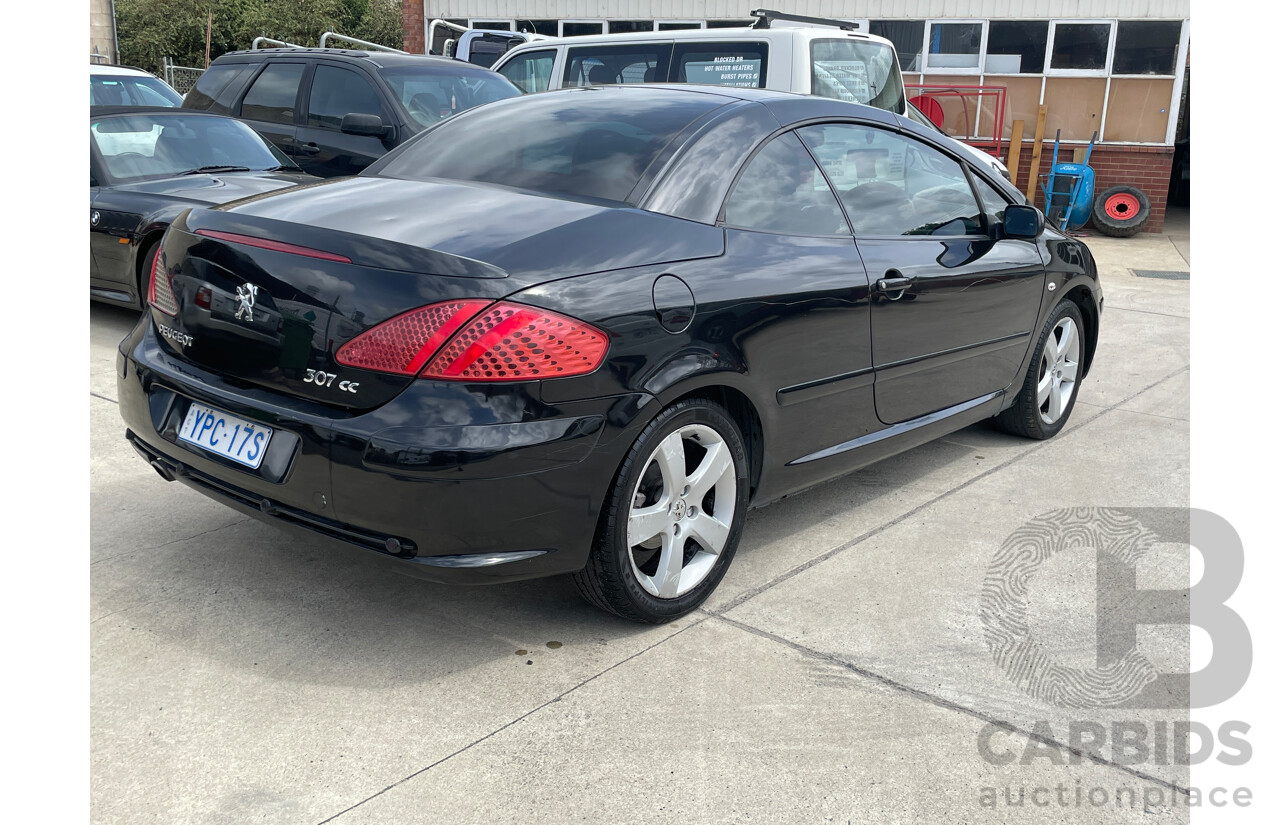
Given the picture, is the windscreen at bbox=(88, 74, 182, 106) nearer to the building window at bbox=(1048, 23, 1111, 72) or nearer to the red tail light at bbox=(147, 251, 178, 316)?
the red tail light at bbox=(147, 251, 178, 316)

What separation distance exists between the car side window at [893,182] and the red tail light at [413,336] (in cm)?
161

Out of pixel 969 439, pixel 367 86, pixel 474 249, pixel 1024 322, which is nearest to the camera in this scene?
pixel 474 249

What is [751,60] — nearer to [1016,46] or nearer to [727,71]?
[727,71]

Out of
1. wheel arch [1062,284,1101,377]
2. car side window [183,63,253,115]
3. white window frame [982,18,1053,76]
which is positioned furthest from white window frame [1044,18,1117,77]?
wheel arch [1062,284,1101,377]

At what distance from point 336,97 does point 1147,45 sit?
11.5 meters

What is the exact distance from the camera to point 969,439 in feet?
17.4

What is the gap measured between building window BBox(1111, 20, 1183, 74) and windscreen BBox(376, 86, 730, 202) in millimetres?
13415

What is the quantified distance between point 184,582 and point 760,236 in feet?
6.95

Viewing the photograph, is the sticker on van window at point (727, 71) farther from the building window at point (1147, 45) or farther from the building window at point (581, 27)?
the building window at point (1147, 45)

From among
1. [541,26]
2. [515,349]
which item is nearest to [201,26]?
[541,26]

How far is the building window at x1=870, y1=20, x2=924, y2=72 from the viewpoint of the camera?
1585cm

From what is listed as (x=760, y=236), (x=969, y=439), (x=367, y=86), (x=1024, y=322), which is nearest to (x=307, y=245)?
(x=760, y=236)
